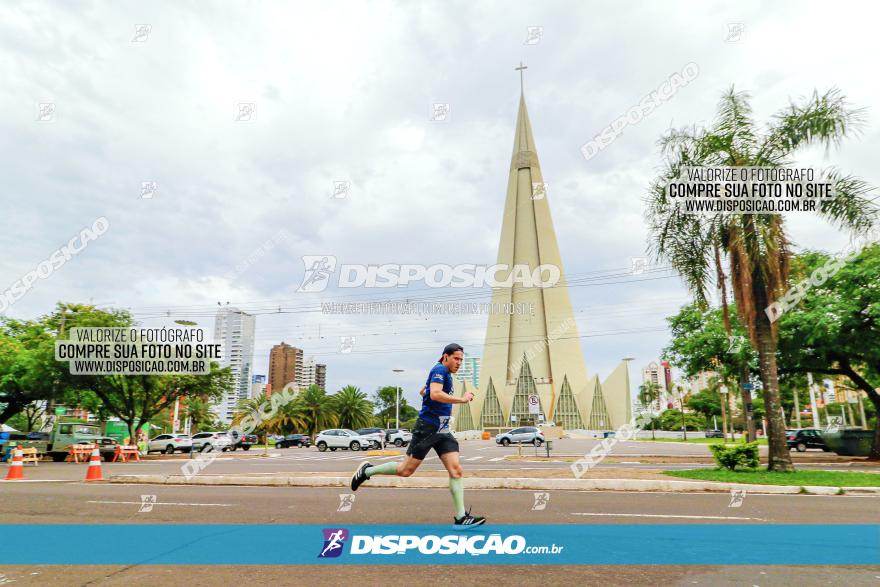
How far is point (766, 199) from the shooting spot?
42.8 feet

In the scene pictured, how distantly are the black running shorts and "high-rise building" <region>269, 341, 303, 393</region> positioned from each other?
115244mm

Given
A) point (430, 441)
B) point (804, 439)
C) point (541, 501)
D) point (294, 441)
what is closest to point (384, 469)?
point (430, 441)

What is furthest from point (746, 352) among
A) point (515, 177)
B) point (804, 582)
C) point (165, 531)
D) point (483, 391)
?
point (515, 177)

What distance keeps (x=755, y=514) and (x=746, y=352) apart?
51.0 ft

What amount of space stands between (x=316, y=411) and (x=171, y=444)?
27.3 metres

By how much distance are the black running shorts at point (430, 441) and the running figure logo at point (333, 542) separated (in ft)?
3.35

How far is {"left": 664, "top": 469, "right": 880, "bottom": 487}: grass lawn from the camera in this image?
11.0 m

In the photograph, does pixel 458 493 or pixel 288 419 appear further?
pixel 288 419

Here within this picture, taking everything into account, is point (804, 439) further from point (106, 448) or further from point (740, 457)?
point (106, 448)

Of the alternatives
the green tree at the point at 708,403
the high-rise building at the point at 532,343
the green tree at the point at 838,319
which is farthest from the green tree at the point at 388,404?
the green tree at the point at 838,319

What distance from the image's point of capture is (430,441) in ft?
18.4

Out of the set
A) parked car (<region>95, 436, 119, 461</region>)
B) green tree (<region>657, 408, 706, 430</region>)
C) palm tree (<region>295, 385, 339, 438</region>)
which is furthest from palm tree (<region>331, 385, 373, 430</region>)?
green tree (<region>657, 408, 706, 430</region>)

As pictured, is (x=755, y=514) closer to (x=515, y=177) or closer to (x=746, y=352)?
(x=746, y=352)

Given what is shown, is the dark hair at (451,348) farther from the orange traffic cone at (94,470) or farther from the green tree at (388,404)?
the green tree at (388,404)
